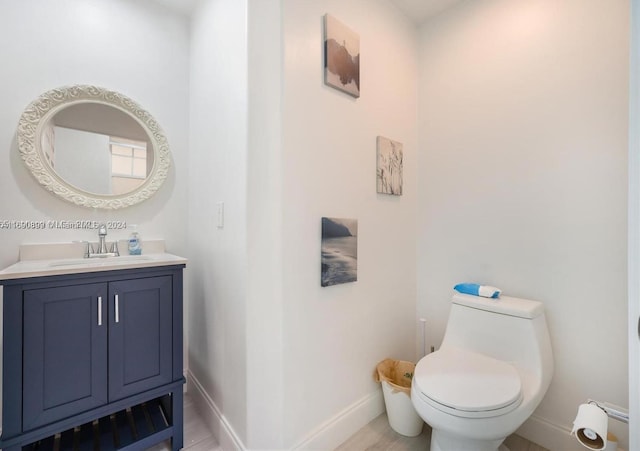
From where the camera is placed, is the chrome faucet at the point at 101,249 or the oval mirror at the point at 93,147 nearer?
the oval mirror at the point at 93,147

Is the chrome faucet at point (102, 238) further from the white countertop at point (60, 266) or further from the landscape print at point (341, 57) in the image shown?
the landscape print at point (341, 57)

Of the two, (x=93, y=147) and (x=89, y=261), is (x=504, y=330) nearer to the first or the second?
(x=89, y=261)

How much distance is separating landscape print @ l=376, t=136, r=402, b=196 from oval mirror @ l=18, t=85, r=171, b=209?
136cm

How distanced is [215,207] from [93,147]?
0.80 meters

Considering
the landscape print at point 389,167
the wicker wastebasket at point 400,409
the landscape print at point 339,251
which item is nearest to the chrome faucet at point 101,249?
the landscape print at point 339,251

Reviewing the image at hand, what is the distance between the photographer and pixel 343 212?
5.23 feet

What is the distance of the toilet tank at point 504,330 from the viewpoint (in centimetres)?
141

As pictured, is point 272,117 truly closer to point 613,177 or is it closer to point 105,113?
point 105,113

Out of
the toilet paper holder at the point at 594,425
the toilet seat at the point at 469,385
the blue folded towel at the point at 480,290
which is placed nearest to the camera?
the toilet paper holder at the point at 594,425

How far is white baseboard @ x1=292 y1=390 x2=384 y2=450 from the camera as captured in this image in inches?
56.8

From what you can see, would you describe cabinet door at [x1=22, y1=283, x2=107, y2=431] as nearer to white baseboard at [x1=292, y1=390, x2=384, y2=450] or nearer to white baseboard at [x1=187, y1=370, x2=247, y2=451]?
white baseboard at [x1=187, y1=370, x2=247, y2=451]

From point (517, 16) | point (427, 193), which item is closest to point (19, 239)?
point (427, 193)

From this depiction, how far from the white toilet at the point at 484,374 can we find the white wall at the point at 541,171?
0.18 metres

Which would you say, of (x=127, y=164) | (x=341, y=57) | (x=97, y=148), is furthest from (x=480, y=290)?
(x=97, y=148)
